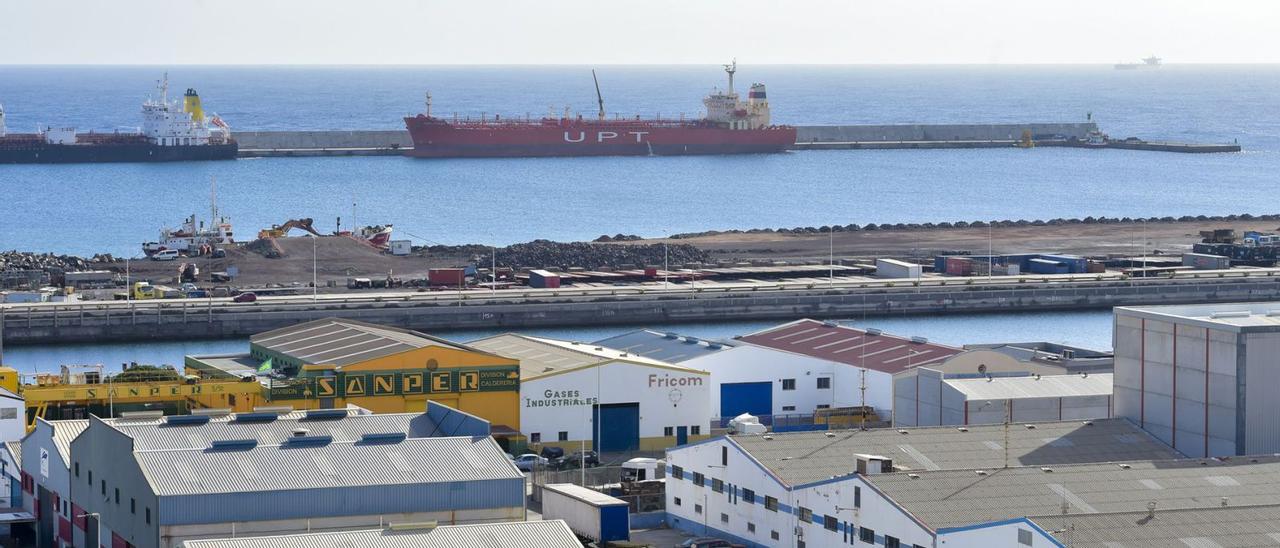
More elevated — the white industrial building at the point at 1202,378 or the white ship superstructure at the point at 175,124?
the white ship superstructure at the point at 175,124

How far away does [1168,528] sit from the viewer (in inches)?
747

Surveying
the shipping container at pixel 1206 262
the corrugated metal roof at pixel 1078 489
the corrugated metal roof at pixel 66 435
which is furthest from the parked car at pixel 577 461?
the shipping container at pixel 1206 262

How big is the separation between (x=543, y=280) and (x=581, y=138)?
62.3 m

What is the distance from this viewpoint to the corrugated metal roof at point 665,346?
32.8m

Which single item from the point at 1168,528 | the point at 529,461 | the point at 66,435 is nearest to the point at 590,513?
the point at 529,461

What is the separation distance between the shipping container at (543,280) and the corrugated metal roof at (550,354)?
49.0ft

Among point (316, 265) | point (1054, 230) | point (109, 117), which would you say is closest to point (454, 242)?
point (316, 265)

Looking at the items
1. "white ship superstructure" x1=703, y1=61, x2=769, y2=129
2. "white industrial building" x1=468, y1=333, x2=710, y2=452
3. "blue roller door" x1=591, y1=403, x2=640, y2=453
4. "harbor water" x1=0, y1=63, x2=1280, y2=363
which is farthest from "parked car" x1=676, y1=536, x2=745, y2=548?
"white ship superstructure" x1=703, y1=61, x2=769, y2=129

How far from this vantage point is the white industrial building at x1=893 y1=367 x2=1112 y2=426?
90.8 ft

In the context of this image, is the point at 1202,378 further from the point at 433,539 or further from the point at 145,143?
the point at 145,143

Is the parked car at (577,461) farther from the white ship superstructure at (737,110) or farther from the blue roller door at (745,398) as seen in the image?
the white ship superstructure at (737,110)

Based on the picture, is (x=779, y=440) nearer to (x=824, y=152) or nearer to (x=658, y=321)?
(x=658, y=321)

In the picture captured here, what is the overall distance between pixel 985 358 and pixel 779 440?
24.7 feet

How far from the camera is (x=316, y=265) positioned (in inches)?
2131
